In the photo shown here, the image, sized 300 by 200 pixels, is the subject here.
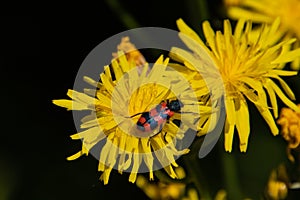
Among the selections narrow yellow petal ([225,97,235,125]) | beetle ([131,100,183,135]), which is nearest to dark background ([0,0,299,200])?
narrow yellow petal ([225,97,235,125])

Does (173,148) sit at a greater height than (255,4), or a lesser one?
lesser

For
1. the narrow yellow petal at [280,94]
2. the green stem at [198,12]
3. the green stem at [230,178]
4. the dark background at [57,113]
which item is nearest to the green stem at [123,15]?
the dark background at [57,113]

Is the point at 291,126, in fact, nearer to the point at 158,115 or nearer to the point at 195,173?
the point at 195,173

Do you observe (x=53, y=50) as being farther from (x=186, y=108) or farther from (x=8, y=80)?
(x=186, y=108)

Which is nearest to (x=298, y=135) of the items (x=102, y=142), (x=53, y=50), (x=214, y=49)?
(x=214, y=49)

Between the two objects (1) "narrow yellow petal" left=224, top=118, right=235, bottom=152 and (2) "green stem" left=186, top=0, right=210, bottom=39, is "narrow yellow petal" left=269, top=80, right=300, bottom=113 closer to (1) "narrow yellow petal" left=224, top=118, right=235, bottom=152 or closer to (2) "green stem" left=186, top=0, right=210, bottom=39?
(1) "narrow yellow petal" left=224, top=118, right=235, bottom=152

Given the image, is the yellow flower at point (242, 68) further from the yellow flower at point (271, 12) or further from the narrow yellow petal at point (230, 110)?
the yellow flower at point (271, 12)

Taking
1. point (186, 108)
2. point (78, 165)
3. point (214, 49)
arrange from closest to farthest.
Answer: point (186, 108)
point (214, 49)
point (78, 165)
